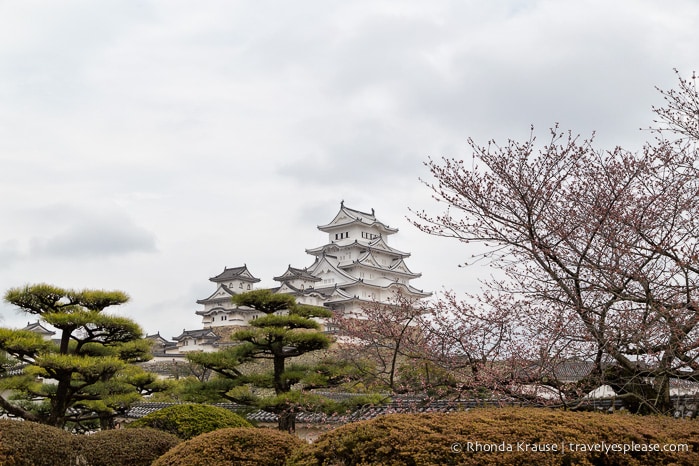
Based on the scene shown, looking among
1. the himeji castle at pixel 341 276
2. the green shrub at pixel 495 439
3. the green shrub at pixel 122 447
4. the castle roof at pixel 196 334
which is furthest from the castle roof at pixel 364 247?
the green shrub at pixel 495 439

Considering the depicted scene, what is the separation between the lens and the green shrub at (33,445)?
6845 mm

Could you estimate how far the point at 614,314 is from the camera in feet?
21.6

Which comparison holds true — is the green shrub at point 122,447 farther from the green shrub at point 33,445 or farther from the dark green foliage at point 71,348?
the dark green foliage at point 71,348

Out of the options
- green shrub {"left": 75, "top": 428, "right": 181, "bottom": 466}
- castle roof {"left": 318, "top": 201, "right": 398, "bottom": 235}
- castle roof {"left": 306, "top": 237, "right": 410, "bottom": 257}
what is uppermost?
castle roof {"left": 318, "top": 201, "right": 398, "bottom": 235}

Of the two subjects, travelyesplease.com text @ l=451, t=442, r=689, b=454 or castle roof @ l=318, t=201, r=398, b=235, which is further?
castle roof @ l=318, t=201, r=398, b=235

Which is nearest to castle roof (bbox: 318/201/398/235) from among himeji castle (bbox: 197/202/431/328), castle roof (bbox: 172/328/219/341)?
himeji castle (bbox: 197/202/431/328)

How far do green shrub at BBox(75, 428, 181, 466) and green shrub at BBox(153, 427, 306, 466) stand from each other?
1.26m

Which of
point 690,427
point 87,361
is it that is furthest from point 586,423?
point 87,361

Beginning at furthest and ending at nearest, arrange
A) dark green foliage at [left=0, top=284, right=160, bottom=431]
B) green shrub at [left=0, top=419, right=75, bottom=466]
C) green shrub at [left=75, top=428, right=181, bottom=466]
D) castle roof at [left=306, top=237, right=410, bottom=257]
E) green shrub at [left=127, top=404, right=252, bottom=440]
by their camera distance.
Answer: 1. castle roof at [left=306, top=237, right=410, bottom=257]
2. dark green foliage at [left=0, top=284, right=160, bottom=431]
3. green shrub at [left=127, top=404, right=252, bottom=440]
4. green shrub at [left=75, top=428, right=181, bottom=466]
5. green shrub at [left=0, top=419, right=75, bottom=466]

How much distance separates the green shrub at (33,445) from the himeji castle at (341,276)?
32284 mm

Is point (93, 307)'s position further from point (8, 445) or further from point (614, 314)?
point (614, 314)

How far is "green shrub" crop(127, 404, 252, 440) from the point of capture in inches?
328

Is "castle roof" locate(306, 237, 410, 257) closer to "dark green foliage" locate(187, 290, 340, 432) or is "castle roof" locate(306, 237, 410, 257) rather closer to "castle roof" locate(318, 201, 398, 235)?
"castle roof" locate(318, 201, 398, 235)

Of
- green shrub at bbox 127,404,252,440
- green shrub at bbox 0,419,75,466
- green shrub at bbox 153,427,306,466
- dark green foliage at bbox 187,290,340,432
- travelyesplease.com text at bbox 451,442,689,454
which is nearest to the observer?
travelyesplease.com text at bbox 451,442,689,454
